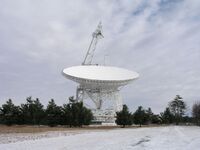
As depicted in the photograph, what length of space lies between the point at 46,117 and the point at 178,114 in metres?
75.9

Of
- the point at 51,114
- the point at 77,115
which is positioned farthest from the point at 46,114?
the point at 77,115

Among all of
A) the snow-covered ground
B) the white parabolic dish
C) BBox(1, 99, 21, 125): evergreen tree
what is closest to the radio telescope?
the white parabolic dish

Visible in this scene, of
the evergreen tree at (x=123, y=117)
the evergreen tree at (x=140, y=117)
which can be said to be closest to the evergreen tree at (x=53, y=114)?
the evergreen tree at (x=123, y=117)

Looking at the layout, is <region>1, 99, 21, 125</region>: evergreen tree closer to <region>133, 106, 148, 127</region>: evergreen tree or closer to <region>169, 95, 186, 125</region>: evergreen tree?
<region>133, 106, 148, 127</region>: evergreen tree

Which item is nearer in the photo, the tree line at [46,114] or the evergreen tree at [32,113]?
the tree line at [46,114]

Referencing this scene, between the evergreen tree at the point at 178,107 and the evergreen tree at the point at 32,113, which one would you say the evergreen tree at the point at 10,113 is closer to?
the evergreen tree at the point at 32,113

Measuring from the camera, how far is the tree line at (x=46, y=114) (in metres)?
76.9

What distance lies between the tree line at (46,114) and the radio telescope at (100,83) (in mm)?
5425

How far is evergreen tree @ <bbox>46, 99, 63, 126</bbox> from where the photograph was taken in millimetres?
81250

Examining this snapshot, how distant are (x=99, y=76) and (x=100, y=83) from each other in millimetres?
1922

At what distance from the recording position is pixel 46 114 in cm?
8519

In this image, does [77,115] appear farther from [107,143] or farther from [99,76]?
[107,143]

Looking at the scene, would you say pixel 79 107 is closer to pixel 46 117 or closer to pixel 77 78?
pixel 77 78

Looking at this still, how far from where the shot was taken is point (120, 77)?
81375mm
